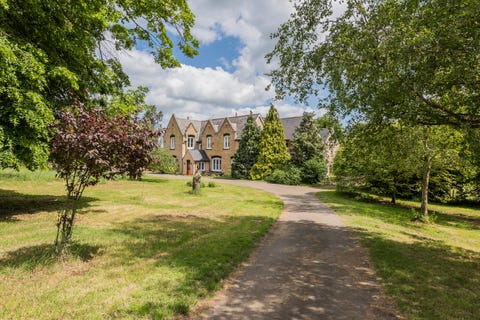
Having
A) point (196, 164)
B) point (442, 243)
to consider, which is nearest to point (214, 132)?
point (196, 164)

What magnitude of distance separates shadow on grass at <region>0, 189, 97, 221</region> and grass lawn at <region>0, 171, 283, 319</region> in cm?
8

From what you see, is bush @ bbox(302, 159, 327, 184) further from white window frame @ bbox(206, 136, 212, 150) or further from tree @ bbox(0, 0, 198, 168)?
tree @ bbox(0, 0, 198, 168)

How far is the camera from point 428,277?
6.43 metres

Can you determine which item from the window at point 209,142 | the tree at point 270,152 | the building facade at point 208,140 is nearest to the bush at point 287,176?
the tree at point 270,152

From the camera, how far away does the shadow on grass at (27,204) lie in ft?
38.4

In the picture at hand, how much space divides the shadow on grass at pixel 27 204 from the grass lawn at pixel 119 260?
0.08 meters

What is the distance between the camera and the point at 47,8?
9438mm

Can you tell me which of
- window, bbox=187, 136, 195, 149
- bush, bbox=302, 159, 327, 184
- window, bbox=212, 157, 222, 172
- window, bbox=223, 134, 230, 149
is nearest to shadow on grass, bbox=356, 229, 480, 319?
bush, bbox=302, 159, 327, 184

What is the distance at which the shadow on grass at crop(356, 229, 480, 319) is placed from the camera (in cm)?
494

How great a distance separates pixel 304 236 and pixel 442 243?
17.5 ft

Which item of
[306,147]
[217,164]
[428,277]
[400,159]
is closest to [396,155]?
[400,159]

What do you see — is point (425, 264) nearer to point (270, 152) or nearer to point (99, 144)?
point (99, 144)

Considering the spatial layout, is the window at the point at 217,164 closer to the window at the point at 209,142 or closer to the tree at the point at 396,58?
the window at the point at 209,142

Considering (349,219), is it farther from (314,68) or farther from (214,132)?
(214,132)
